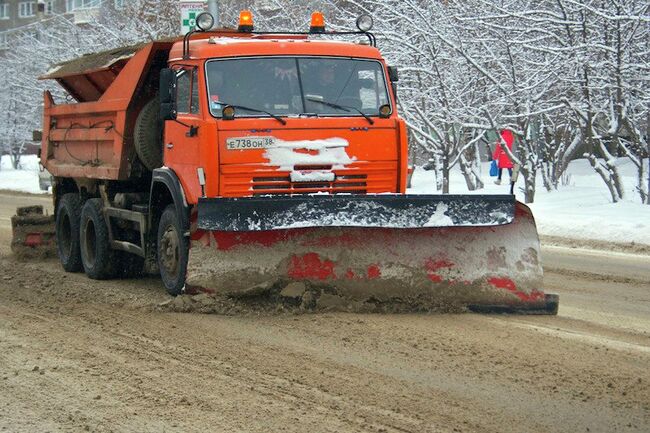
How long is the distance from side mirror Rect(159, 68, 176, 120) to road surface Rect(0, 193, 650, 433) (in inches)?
64.5

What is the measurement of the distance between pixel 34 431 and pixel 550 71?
49.3 feet

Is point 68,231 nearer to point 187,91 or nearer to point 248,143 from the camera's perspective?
point 187,91

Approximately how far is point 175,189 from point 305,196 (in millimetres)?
1499

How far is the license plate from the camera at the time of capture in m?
9.01

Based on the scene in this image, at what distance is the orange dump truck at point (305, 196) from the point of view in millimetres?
8492

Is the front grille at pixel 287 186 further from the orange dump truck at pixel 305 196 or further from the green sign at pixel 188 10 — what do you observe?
the green sign at pixel 188 10

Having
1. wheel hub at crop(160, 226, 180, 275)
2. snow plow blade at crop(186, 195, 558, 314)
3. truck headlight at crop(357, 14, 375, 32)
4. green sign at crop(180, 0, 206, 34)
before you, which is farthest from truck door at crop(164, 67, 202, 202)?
green sign at crop(180, 0, 206, 34)

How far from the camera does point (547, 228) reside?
17.1m

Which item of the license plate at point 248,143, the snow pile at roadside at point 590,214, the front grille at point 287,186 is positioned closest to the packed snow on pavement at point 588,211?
the snow pile at roadside at point 590,214

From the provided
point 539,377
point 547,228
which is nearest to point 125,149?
point 539,377

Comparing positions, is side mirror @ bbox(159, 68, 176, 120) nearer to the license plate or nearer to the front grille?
the license plate

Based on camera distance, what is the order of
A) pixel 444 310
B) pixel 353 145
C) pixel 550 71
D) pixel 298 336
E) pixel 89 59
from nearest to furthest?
pixel 298 336
pixel 444 310
pixel 353 145
pixel 89 59
pixel 550 71

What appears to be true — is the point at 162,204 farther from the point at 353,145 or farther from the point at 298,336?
the point at 298,336

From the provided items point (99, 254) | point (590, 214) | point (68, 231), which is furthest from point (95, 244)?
point (590, 214)
